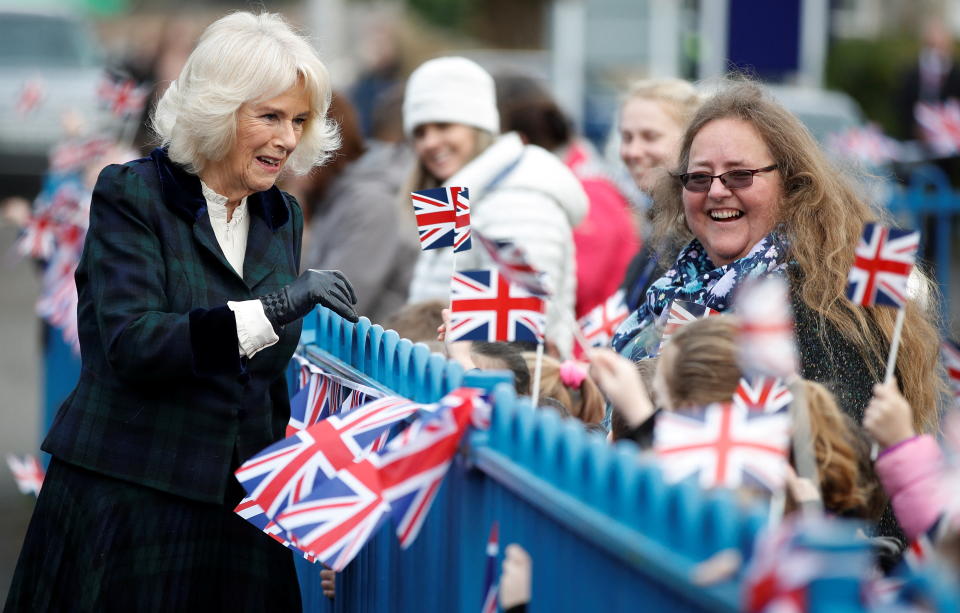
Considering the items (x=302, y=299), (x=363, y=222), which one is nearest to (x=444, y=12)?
(x=363, y=222)

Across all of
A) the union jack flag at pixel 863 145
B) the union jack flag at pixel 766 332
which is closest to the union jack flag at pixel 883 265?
the union jack flag at pixel 766 332

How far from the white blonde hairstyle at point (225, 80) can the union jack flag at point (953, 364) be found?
5.70 feet

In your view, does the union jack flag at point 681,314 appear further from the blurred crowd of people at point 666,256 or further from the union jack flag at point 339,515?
the union jack flag at point 339,515

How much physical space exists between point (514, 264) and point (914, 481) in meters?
0.81

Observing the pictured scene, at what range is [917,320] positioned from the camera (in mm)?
3260

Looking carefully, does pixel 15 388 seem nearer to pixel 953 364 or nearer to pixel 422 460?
pixel 953 364

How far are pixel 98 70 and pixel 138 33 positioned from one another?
49.1 ft

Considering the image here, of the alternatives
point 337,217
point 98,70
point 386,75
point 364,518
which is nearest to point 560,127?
point 337,217

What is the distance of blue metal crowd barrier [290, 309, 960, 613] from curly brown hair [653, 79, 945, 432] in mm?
964

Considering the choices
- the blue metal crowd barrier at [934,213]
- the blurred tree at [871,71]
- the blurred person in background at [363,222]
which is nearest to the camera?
the blurred person in background at [363,222]

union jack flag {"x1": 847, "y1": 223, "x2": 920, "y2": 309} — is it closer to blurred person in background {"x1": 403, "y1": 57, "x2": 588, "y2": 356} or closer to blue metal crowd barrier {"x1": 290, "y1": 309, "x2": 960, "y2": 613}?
blue metal crowd barrier {"x1": 290, "y1": 309, "x2": 960, "y2": 613}

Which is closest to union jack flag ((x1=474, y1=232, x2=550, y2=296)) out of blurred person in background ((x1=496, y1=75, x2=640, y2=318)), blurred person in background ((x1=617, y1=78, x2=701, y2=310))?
blurred person in background ((x1=617, y1=78, x2=701, y2=310))

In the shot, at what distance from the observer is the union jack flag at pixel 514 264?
102 inches

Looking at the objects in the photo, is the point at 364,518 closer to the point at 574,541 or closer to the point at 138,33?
the point at 574,541
